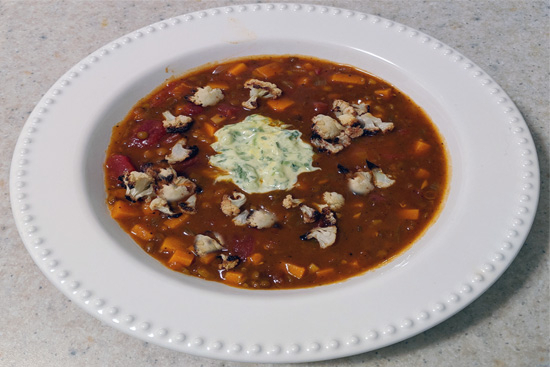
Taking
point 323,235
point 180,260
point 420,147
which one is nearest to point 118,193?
point 180,260

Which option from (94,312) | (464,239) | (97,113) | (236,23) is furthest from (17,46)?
(464,239)

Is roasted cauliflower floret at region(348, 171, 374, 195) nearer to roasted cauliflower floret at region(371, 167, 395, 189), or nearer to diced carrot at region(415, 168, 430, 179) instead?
roasted cauliflower floret at region(371, 167, 395, 189)

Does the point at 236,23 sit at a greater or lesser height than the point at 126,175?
greater

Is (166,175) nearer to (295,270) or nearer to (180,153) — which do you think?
(180,153)

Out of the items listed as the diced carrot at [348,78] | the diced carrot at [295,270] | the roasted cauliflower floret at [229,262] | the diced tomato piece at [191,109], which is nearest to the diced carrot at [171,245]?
the roasted cauliflower floret at [229,262]

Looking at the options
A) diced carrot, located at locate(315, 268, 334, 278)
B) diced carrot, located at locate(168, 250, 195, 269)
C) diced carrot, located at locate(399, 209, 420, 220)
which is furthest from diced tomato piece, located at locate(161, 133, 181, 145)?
diced carrot, located at locate(399, 209, 420, 220)

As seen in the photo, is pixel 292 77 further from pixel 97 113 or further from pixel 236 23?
pixel 97 113
